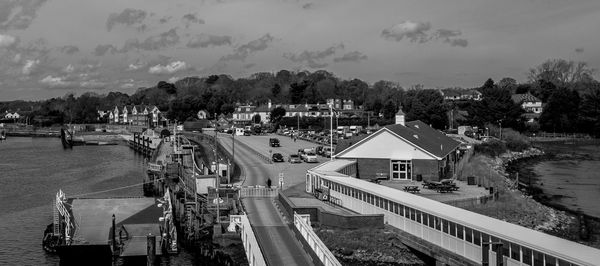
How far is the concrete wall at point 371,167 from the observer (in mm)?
44562

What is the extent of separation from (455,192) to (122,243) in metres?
19.2

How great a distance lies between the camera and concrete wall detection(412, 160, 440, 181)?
144ft

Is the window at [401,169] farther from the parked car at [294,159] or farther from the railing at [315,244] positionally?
the railing at [315,244]

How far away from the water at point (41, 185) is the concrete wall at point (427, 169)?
60.9 ft

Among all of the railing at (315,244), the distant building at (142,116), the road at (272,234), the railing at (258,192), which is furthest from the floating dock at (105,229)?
the distant building at (142,116)

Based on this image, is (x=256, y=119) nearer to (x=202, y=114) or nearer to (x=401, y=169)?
(x=202, y=114)

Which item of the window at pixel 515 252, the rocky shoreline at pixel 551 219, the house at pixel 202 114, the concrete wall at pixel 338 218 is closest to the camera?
the window at pixel 515 252

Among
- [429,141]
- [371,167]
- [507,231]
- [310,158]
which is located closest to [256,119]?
[310,158]

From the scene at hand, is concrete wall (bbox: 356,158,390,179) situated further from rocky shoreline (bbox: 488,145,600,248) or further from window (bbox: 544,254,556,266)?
window (bbox: 544,254,556,266)

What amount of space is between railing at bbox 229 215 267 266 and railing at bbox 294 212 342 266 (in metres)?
1.97

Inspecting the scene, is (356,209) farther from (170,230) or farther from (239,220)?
(170,230)

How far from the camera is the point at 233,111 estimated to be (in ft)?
543

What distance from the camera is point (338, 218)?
29.4m

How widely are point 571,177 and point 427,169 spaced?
25.2 metres
